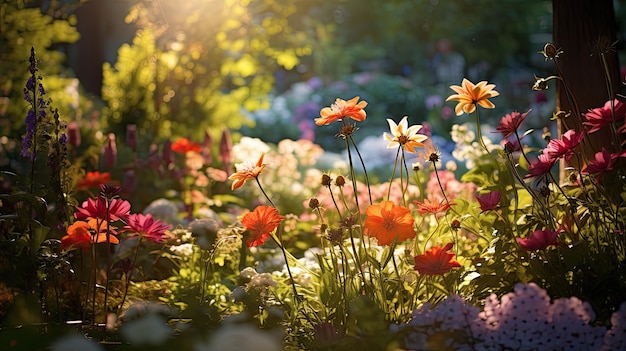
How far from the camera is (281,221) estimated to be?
2697mm

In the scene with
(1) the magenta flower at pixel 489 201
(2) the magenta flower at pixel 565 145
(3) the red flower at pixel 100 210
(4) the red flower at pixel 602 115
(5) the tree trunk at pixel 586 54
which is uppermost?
(5) the tree trunk at pixel 586 54

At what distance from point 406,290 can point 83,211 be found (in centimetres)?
115

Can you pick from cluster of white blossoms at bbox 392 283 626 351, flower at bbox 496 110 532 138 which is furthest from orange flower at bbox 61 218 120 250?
flower at bbox 496 110 532 138

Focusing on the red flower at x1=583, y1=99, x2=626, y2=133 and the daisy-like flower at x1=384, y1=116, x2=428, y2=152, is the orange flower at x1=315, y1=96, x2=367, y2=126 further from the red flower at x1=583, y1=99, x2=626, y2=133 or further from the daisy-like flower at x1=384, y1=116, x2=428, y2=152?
the red flower at x1=583, y1=99, x2=626, y2=133

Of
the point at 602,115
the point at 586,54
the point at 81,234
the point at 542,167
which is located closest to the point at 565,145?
the point at 542,167

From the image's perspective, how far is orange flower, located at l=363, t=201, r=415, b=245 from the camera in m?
2.39

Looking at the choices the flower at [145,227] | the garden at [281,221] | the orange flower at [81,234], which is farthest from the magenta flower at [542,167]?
the orange flower at [81,234]

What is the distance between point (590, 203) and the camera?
255 cm

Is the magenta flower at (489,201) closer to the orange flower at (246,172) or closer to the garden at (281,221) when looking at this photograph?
the garden at (281,221)

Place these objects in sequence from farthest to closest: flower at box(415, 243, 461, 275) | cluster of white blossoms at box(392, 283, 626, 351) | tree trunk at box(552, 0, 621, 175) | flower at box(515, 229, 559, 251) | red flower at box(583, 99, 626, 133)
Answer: tree trunk at box(552, 0, 621, 175), red flower at box(583, 99, 626, 133), flower at box(415, 243, 461, 275), flower at box(515, 229, 559, 251), cluster of white blossoms at box(392, 283, 626, 351)

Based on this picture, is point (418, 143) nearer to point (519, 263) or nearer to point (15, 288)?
point (519, 263)

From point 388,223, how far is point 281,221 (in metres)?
0.44

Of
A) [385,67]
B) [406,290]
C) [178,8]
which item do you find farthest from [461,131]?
[385,67]

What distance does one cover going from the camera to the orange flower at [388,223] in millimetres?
2395
